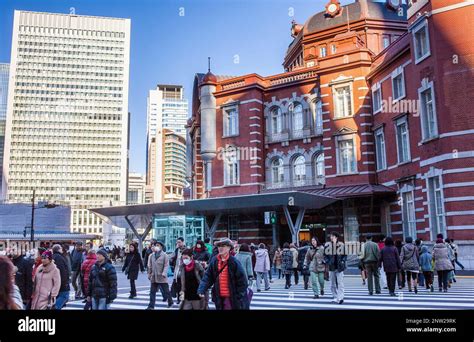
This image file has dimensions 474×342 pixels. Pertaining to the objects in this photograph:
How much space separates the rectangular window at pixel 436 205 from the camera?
54.3ft

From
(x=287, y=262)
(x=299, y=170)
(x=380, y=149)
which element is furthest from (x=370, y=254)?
(x=299, y=170)

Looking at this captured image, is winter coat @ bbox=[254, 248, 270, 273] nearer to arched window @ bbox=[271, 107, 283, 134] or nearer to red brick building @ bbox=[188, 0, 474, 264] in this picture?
red brick building @ bbox=[188, 0, 474, 264]

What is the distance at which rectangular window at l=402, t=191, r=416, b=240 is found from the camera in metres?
19.7

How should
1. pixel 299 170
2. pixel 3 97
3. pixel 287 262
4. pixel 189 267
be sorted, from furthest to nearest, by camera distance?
1. pixel 299 170
2. pixel 287 262
3. pixel 189 267
4. pixel 3 97

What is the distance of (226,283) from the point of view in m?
5.28

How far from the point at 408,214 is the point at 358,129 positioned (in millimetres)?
5762

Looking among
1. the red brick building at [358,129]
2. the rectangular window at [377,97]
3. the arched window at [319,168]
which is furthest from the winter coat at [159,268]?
→ the arched window at [319,168]

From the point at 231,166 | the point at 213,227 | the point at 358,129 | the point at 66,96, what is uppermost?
the point at 358,129

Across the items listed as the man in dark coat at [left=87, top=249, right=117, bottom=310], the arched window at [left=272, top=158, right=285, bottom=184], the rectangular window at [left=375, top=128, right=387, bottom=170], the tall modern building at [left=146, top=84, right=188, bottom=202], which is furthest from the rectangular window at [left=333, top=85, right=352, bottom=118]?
the tall modern building at [left=146, top=84, right=188, bottom=202]

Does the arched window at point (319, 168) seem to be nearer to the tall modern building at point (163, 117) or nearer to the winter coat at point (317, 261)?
the winter coat at point (317, 261)

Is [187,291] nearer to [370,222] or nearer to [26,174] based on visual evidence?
[26,174]

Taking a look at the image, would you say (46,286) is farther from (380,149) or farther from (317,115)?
(317,115)

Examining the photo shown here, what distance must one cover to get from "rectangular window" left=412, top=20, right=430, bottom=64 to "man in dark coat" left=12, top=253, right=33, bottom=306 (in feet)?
49.1
